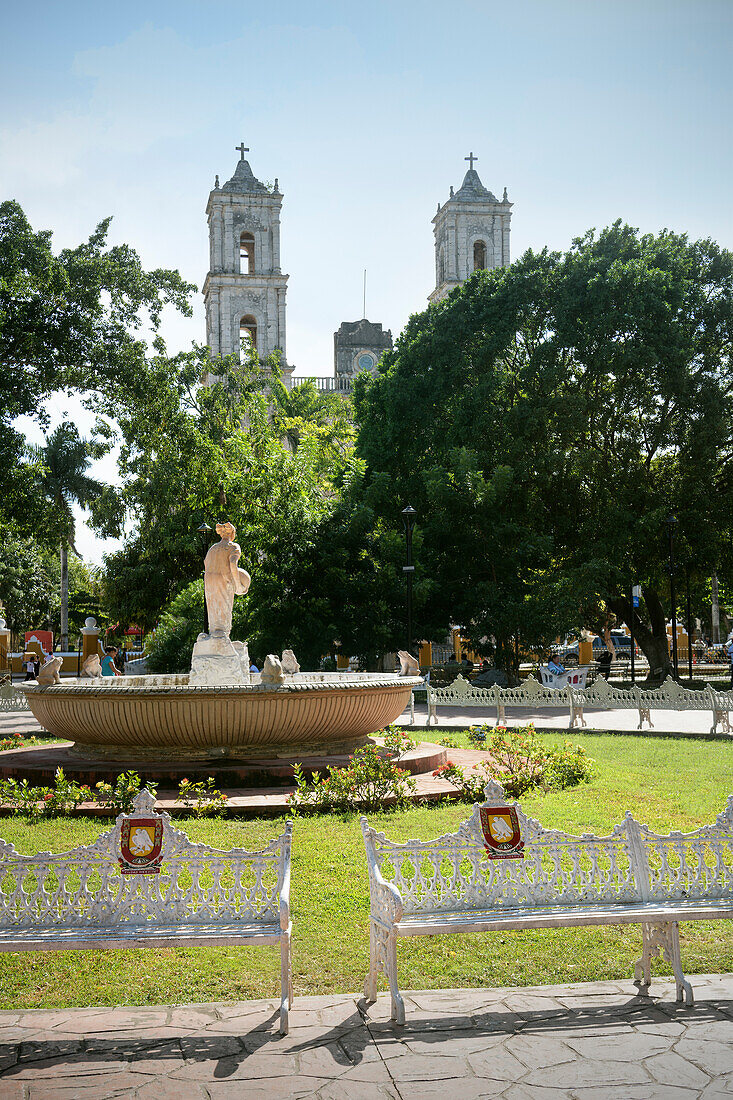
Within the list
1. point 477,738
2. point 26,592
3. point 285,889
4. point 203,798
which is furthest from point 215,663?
point 26,592

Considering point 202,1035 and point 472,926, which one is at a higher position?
point 472,926

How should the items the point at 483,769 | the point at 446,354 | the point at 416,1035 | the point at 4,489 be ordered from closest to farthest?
1. the point at 416,1035
2. the point at 483,769
3. the point at 4,489
4. the point at 446,354

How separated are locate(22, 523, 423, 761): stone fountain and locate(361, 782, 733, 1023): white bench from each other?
513cm

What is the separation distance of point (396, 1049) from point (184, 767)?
6.24m

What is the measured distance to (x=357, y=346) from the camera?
66188 millimetres

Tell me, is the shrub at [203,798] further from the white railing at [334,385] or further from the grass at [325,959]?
the white railing at [334,385]

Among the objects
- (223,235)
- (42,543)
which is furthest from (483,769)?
(223,235)

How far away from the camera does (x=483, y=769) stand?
33.8ft

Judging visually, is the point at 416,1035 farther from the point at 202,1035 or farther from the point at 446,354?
the point at 446,354

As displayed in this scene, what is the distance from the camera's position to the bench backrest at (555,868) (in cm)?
460

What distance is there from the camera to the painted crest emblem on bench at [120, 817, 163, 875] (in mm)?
4422

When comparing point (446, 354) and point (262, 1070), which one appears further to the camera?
point (446, 354)

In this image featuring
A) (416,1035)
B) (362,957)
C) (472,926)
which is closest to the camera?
(416,1035)

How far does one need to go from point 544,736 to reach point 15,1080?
40.2ft
